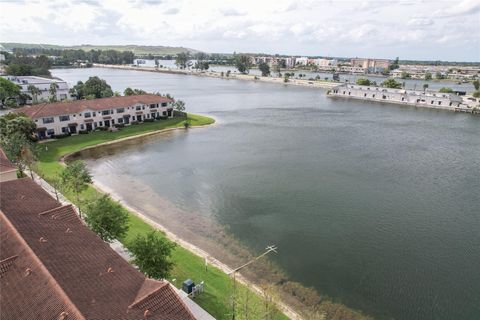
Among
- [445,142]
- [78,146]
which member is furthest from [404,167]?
[78,146]

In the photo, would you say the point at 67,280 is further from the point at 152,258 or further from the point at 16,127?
the point at 16,127

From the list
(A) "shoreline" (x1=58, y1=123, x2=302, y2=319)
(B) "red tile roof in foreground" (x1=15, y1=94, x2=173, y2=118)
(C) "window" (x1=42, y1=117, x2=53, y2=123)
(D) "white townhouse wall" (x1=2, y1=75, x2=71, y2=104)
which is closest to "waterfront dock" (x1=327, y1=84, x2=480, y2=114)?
(B) "red tile roof in foreground" (x1=15, y1=94, x2=173, y2=118)

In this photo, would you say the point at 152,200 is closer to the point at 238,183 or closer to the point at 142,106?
the point at 238,183

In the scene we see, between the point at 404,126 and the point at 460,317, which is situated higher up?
the point at 404,126

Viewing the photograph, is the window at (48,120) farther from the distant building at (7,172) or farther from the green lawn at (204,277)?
the distant building at (7,172)

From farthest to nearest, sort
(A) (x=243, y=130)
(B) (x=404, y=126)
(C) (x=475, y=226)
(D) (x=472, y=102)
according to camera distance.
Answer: (D) (x=472, y=102) < (B) (x=404, y=126) < (A) (x=243, y=130) < (C) (x=475, y=226)

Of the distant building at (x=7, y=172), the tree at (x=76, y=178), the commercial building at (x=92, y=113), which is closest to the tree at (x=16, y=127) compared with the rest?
the commercial building at (x=92, y=113)

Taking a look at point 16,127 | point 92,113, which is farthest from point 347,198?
point 92,113

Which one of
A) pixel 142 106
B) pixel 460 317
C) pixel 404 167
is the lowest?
pixel 460 317
